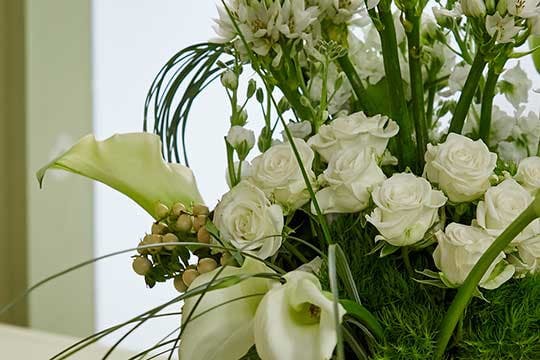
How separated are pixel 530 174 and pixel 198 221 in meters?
0.21

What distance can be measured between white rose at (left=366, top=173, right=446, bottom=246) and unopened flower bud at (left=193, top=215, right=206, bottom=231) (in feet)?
0.39

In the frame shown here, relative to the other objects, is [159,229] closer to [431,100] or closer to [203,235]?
[203,235]

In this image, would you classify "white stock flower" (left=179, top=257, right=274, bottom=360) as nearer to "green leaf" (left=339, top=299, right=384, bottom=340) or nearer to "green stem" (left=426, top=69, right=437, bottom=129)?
"green leaf" (left=339, top=299, right=384, bottom=340)

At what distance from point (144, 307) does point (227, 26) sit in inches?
58.5

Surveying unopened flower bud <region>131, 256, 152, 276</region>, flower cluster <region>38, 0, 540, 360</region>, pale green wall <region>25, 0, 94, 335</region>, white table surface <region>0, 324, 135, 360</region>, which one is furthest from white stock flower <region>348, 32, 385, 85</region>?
pale green wall <region>25, 0, 94, 335</region>

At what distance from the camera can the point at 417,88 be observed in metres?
0.63

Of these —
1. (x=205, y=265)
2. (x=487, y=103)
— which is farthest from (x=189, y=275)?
(x=487, y=103)

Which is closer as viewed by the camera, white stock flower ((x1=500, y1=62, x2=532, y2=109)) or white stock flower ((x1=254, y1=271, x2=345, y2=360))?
white stock flower ((x1=254, y1=271, x2=345, y2=360))

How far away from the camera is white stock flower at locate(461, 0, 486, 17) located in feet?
1.86

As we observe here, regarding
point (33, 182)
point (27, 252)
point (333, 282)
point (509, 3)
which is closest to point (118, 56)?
point (33, 182)

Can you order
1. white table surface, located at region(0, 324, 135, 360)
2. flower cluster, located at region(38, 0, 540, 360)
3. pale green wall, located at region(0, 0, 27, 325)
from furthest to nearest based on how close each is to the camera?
pale green wall, located at region(0, 0, 27, 325)
white table surface, located at region(0, 324, 135, 360)
flower cluster, located at region(38, 0, 540, 360)

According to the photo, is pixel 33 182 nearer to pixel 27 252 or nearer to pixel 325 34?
pixel 27 252

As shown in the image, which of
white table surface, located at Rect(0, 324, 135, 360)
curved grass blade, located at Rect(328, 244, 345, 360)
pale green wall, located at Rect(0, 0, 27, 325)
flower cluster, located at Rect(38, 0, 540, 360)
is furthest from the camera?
pale green wall, located at Rect(0, 0, 27, 325)

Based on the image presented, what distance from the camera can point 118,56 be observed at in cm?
206
